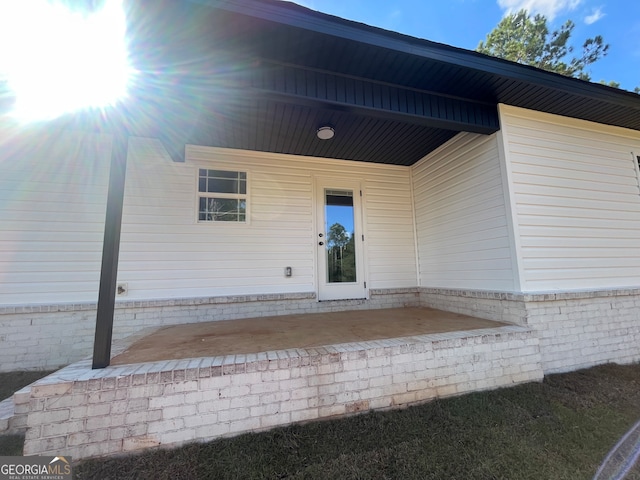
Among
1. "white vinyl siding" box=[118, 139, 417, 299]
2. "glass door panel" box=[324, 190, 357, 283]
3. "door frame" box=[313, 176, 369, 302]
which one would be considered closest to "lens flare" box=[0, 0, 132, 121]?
"white vinyl siding" box=[118, 139, 417, 299]

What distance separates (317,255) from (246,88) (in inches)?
107

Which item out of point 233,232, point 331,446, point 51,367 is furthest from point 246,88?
point 51,367

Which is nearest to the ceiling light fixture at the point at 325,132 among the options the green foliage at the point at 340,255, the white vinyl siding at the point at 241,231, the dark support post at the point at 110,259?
the white vinyl siding at the point at 241,231

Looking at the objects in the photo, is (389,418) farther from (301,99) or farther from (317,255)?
(301,99)

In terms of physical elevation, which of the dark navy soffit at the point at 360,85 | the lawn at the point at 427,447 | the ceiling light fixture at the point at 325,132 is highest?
the dark navy soffit at the point at 360,85

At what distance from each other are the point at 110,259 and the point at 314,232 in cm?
295

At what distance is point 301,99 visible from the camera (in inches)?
108

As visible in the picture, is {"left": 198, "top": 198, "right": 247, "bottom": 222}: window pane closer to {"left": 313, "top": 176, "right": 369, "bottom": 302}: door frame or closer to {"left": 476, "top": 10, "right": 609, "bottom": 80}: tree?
{"left": 313, "top": 176, "right": 369, "bottom": 302}: door frame

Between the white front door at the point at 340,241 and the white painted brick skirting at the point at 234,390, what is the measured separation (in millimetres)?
2079

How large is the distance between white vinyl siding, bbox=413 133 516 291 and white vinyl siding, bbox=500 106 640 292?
22 centimetres

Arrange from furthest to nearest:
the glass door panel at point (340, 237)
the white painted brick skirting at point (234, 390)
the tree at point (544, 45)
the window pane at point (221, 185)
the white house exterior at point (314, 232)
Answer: the tree at point (544, 45) → the glass door panel at point (340, 237) → the window pane at point (221, 185) → the white house exterior at point (314, 232) → the white painted brick skirting at point (234, 390)

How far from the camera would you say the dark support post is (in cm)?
209

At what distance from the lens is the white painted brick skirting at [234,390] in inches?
72.2

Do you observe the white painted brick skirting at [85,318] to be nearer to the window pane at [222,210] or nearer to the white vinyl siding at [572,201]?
the window pane at [222,210]
